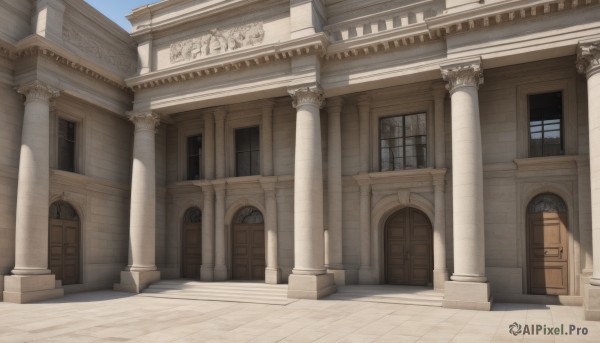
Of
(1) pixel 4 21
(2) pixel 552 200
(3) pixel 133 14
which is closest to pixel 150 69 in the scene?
(3) pixel 133 14

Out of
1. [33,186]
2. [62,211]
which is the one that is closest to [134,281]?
[62,211]

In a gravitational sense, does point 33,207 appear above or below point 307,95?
below

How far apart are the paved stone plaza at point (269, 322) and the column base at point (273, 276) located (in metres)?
3.50

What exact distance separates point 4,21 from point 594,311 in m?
19.7

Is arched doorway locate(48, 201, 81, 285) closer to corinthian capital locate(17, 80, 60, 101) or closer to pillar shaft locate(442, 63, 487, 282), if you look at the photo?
corinthian capital locate(17, 80, 60, 101)

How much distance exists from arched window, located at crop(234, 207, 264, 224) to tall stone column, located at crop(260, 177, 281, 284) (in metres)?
0.98

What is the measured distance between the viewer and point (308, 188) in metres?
16.8

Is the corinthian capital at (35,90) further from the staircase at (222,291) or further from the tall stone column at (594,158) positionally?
the tall stone column at (594,158)

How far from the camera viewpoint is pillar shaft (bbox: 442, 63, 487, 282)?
14539 millimetres

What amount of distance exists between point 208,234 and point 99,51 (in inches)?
337

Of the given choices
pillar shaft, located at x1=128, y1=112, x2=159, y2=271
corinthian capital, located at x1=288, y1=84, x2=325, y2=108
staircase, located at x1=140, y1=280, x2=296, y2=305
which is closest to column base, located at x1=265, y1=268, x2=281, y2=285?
staircase, located at x1=140, y1=280, x2=296, y2=305

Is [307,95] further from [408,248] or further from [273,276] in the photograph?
[273,276]

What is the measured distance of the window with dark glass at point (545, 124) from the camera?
1645cm

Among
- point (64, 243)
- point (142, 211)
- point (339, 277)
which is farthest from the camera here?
point (142, 211)
